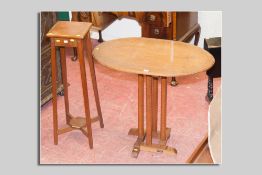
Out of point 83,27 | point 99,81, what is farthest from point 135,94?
point 83,27

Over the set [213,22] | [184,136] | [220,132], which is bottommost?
[184,136]

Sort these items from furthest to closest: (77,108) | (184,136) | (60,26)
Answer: (77,108) → (184,136) → (60,26)

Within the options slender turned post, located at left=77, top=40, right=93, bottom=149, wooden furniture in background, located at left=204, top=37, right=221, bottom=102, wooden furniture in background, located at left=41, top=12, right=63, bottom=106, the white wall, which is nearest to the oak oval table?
slender turned post, located at left=77, top=40, right=93, bottom=149

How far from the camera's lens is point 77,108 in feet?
18.1

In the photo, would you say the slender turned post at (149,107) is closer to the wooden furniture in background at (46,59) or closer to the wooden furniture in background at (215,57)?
the wooden furniture in background at (215,57)

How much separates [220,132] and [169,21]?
1.81 m

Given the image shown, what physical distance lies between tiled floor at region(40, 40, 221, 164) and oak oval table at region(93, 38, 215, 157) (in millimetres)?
150

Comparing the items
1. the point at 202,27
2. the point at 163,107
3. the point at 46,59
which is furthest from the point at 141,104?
the point at 202,27

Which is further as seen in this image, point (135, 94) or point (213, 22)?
point (213, 22)

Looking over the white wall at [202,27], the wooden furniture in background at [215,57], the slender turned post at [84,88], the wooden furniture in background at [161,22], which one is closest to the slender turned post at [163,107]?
the slender turned post at [84,88]

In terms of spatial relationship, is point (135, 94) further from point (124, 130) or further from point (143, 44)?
point (143, 44)

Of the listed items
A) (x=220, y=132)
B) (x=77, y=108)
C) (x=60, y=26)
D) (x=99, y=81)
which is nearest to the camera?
(x=220, y=132)

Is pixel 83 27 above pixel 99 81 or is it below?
above

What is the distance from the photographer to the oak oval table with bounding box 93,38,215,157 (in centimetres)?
414
